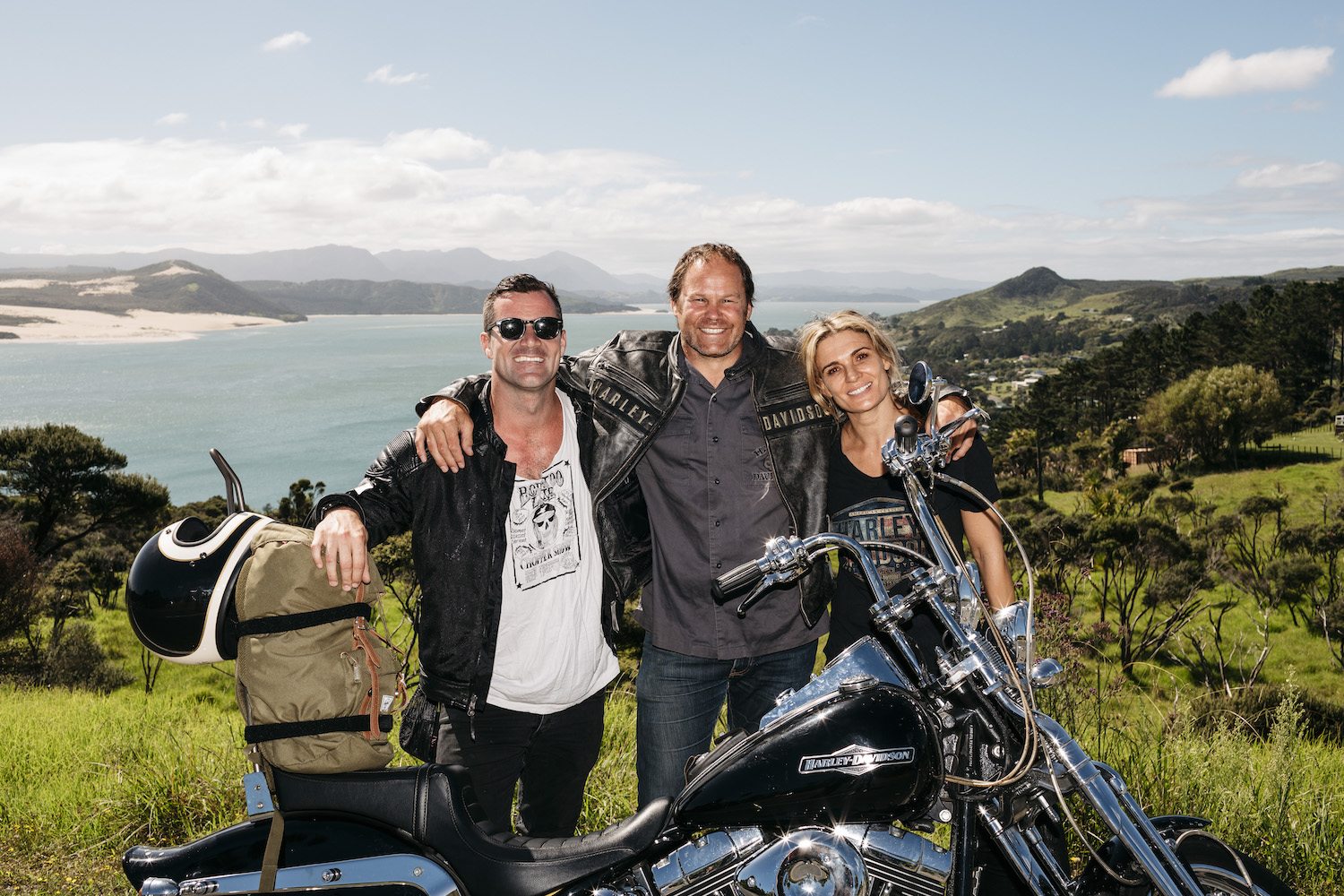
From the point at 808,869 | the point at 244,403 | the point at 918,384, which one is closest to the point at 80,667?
the point at 808,869

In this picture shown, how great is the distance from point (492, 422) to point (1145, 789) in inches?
136

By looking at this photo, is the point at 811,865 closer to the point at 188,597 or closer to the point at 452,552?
the point at 452,552

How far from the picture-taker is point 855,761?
186 centimetres

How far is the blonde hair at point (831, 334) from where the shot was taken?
9.80 ft

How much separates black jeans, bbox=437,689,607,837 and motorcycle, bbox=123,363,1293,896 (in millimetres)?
616

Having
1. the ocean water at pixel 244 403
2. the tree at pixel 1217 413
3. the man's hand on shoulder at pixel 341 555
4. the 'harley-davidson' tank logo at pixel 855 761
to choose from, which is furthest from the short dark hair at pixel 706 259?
the ocean water at pixel 244 403

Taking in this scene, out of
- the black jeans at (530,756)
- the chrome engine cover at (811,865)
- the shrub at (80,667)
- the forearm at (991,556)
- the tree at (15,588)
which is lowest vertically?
the shrub at (80,667)

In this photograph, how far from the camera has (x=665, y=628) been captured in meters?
3.10

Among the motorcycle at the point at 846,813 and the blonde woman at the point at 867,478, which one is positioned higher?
the blonde woman at the point at 867,478

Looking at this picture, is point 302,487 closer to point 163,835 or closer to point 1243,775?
point 163,835

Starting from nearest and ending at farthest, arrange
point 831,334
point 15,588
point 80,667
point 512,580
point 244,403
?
point 512,580 < point 831,334 < point 80,667 < point 15,588 < point 244,403

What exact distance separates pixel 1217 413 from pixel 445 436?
222ft

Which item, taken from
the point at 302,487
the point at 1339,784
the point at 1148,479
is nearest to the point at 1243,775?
the point at 1339,784

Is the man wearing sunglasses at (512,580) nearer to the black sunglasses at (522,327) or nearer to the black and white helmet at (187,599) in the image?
the black sunglasses at (522,327)
